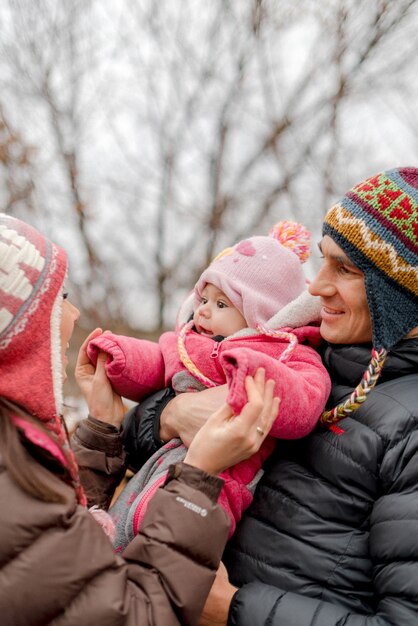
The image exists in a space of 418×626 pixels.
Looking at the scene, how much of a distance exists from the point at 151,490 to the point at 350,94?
22.7ft

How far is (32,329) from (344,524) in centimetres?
102

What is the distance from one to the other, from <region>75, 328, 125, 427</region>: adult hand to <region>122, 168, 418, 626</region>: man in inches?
15.6

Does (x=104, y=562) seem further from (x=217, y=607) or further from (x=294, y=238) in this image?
(x=294, y=238)

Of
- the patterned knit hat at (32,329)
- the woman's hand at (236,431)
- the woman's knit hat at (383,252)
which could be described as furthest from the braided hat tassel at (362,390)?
the patterned knit hat at (32,329)

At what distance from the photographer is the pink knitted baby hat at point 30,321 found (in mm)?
1145

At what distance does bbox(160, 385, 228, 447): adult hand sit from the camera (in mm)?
1689

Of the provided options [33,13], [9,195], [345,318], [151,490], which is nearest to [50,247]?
[151,490]

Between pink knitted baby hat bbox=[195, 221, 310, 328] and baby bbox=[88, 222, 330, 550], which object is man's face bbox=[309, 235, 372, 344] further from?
pink knitted baby hat bbox=[195, 221, 310, 328]

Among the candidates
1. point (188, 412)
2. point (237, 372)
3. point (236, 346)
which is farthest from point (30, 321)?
point (236, 346)

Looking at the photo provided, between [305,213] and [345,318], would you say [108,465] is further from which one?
[305,213]

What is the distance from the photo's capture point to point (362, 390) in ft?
5.04

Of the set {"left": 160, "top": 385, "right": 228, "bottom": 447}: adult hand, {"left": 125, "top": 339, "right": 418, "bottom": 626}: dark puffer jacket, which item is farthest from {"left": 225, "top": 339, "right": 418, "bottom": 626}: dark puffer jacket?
{"left": 160, "top": 385, "right": 228, "bottom": 447}: adult hand

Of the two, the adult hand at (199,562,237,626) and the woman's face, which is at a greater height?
the woman's face

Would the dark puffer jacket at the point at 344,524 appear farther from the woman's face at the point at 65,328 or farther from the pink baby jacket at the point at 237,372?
the woman's face at the point at 65,328
